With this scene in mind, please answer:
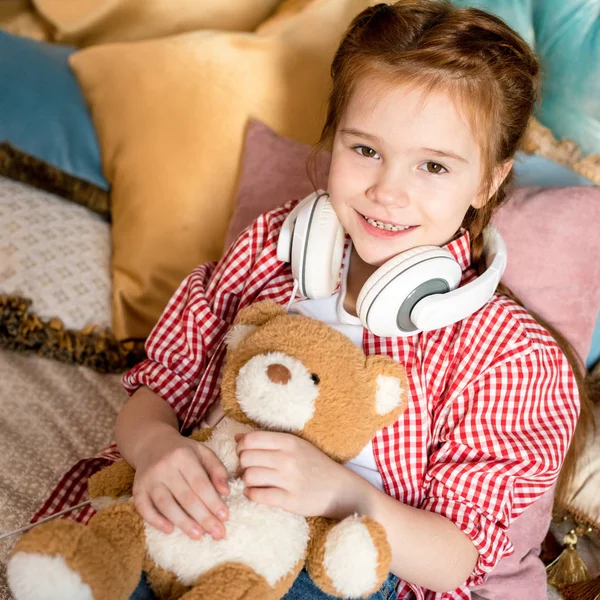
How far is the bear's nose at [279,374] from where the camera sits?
75cm

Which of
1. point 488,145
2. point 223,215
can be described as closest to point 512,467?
point 488,145

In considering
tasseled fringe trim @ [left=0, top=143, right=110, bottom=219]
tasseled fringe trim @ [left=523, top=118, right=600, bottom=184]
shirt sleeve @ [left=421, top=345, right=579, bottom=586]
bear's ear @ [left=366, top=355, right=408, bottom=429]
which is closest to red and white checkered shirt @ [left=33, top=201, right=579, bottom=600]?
shirt sleeve @ [left=421, top=345, right=579, bottom=586]

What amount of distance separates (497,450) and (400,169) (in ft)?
1.22

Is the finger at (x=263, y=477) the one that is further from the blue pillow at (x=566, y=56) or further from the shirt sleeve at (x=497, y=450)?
the blue pillow at (x=566, y=56)

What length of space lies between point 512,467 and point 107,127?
1.02 metres

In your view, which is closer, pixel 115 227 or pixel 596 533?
pixel 596 533

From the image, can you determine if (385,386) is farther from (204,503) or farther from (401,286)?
(204,503)

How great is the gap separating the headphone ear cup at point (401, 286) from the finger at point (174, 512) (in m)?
0.31

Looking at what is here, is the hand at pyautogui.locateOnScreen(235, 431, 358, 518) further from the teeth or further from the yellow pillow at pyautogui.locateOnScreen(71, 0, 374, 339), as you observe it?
the yellow pillow at pyautogui.locateOnScreen(71, 0, 374, 339)

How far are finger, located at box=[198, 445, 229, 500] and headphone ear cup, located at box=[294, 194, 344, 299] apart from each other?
26cm

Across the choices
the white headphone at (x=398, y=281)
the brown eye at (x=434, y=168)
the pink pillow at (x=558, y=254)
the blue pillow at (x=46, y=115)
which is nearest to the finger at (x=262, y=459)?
the white headphone at (x=398, y=281)

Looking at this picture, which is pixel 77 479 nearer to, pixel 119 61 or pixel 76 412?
pixel 76 412

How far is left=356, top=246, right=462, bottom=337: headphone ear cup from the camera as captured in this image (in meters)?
0.86

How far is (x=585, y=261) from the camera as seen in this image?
113 cm
